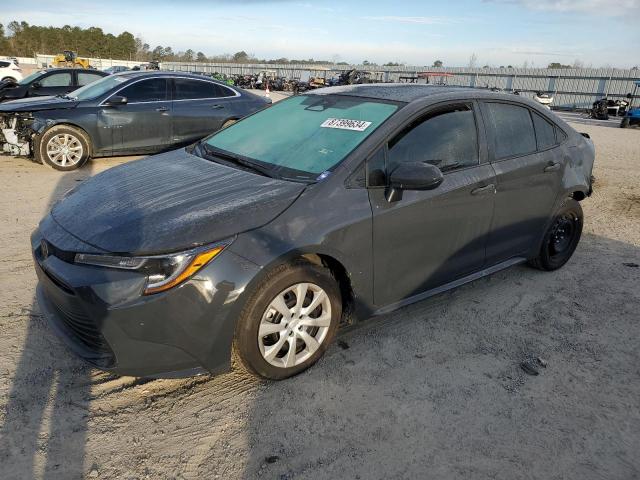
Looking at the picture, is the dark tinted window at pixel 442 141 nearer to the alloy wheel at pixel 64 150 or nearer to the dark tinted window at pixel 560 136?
the dark tinted window at pixel 560 136

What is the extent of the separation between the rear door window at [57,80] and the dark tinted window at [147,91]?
15.7 ft

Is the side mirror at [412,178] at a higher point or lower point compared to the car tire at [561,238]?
higher

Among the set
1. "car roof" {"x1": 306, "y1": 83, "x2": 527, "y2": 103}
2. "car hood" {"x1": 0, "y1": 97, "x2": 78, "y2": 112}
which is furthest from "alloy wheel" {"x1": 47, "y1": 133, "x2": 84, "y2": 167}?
"car roof" {"x1": 306, "y1": 83, "x2": 527, "y2": 103}

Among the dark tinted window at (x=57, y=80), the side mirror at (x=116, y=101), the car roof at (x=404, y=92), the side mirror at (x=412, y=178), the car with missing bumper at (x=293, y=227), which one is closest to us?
the car with missing bumper at (x=293, y=227)

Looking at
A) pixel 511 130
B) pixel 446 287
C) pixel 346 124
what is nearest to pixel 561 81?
pixel 511 130

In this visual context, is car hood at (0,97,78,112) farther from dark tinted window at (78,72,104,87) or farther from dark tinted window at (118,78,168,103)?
dark tinted window at (78,72,104,87)

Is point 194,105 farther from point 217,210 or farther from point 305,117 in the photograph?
point 217,210

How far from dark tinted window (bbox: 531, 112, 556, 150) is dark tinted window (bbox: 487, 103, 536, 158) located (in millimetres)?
77

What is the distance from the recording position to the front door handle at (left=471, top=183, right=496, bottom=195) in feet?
11.4

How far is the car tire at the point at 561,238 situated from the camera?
4367 mm

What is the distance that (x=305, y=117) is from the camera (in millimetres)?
3629

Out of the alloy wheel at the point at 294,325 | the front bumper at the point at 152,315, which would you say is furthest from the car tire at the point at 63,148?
the alloy wheel at the point at 294,325

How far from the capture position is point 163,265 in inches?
93.7

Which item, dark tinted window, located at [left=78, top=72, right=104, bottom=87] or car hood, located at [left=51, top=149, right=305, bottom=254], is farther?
dark tinted window, located at [left=78, top=72, right=104, bottom=87]
